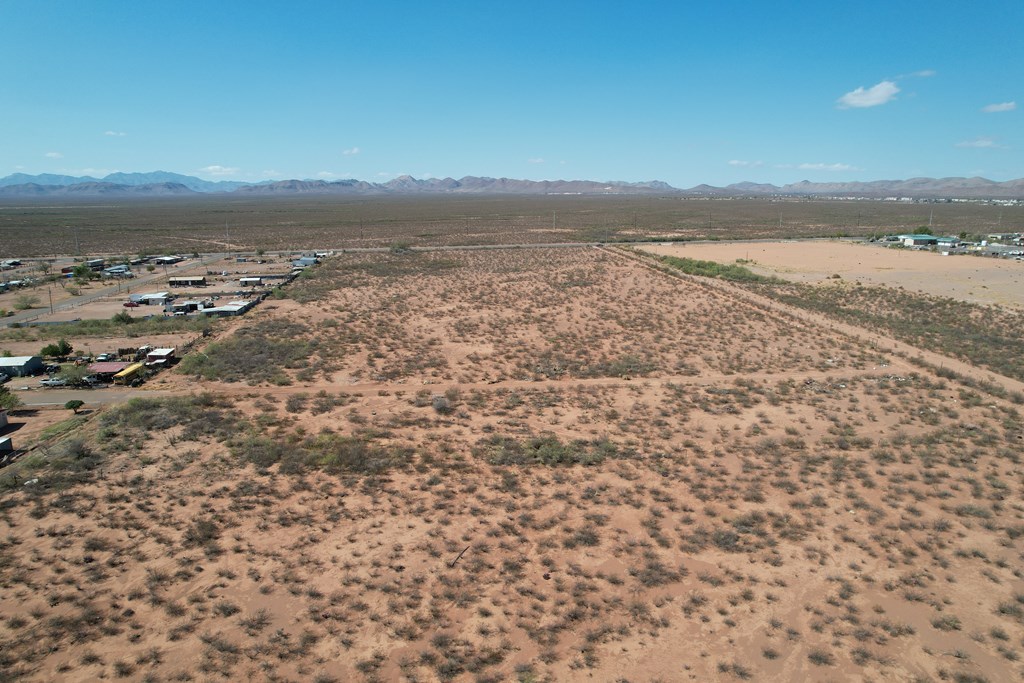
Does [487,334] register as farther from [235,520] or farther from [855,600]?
[855,600]

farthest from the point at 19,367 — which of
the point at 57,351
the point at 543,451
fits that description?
the point at 543,451

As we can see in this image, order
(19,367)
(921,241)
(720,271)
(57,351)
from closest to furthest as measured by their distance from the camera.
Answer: (19,367), (57,351), (720,271), (921,241)

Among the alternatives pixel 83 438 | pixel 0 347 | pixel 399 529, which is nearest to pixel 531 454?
pixel 399 529

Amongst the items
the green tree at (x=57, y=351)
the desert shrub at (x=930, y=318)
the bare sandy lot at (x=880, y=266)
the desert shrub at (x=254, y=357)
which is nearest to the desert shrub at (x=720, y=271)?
the bare sandy lot at (x=880, y=266)

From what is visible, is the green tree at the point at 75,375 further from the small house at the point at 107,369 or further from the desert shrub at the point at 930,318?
the desert shrub at the point at 930,318

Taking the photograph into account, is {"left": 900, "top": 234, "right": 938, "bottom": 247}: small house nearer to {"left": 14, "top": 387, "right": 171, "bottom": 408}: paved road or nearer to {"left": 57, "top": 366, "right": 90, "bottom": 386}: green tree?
{"left": 14, "top": 387, "right": 171, "bottom": 408}: paved road

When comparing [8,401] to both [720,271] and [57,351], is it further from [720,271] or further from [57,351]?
[720,271]

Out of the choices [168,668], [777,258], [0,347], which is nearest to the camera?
[168,668]
